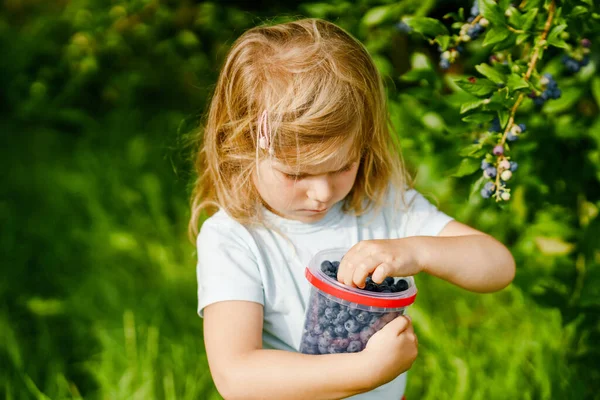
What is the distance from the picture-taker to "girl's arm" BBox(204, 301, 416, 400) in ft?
3.82

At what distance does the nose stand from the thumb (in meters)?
0.27

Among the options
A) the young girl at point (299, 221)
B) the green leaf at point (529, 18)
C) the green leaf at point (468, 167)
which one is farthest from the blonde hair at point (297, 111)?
the green leaf at point (529, 18)

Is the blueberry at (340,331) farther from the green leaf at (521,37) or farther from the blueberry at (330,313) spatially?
the green leaf at (521,37)

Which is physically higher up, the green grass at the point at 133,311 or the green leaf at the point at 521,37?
the green leaf at the point at 521,37

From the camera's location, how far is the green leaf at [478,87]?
4.75 feet

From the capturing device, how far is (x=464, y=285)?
1.41m

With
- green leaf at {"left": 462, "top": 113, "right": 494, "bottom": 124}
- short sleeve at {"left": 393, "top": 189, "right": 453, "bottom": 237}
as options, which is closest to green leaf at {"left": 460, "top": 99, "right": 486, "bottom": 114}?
green leaf at {"left": 462, "top": 113, "right": 494, "bottom": 124}

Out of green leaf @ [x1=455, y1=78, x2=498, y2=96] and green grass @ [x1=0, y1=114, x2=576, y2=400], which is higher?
green leaf @ [x1=455, y1=78, x2=498, y2=96]

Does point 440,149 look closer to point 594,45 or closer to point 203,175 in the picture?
point 594,45

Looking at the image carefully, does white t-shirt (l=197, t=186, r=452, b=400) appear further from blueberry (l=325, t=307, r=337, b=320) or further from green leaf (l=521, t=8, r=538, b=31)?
green leaf (l=521, t=8, r=538, b=31)

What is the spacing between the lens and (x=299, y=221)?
147 cm

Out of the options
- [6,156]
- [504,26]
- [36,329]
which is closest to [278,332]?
[504,26]

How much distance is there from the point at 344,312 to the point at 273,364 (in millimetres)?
167

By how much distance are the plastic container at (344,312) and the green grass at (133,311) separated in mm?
1035
